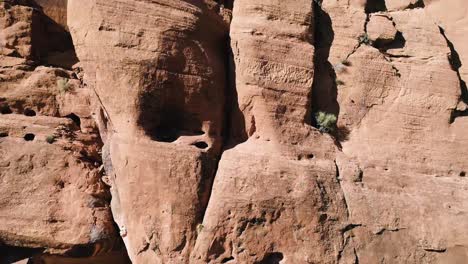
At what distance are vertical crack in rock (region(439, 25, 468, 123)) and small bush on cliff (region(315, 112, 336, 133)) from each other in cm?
203

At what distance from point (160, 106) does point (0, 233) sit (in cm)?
274

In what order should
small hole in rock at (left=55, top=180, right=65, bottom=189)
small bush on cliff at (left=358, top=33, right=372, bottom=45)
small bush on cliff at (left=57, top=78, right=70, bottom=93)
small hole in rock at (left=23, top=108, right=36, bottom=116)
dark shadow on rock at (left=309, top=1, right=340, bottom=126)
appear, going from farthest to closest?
1. small bush on cliff at (left=358, top=33, right=372, bottom=45)
2. dark shadow on rock at (left=309, top=1, right=340, bottom=126)
3. small bush on cliff at (left=57, top=78, right=70, bottom=93)
4. small hole in rock at (left=23, top=108, right=36, bottom=116)
5. small hole in rock at (left=55, top=180, right=65, bottom=189)

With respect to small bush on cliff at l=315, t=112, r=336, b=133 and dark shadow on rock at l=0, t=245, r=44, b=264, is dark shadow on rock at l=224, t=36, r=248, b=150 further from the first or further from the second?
dark shadow on rock at l=0, t=245, r=44, b=264

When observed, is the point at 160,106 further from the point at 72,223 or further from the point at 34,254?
the point at 34,254

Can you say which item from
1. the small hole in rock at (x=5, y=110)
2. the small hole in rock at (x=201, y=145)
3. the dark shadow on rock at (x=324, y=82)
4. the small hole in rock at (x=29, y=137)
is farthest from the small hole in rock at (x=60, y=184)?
the dark shadow on rock at (x=324, y=82)

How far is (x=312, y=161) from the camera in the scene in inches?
294

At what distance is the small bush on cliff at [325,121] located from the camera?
7.89 metres

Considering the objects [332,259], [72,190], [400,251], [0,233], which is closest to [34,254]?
[0,233]

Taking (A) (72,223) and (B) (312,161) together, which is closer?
(A) (72,223)

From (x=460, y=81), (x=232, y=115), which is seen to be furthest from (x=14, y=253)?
(x=460, y=81)

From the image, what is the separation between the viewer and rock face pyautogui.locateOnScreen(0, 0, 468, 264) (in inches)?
267

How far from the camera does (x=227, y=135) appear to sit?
312 inches

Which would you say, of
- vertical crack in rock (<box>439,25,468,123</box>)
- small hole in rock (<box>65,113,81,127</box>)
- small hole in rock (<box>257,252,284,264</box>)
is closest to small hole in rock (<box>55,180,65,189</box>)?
small hole in rock (<box>65,113,81,127</box>)

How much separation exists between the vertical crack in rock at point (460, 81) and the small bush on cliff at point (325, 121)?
2.03 meters
